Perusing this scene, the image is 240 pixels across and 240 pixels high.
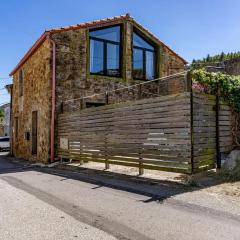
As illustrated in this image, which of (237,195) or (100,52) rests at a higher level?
(100,52)

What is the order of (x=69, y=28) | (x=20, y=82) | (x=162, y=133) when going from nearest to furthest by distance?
1. (x=162, y=133)
2. (x=69, y=28)
3. (x=20, y=82)

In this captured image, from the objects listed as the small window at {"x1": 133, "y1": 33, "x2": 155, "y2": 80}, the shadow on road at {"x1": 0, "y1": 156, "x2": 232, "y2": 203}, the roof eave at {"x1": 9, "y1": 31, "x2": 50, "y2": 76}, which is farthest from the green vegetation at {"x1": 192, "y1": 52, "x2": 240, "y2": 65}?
the shadow on road at {"x1": 0, "y1": 156, "x2": 232, "y2": 203}

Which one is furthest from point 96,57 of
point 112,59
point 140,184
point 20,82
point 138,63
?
point 140,184

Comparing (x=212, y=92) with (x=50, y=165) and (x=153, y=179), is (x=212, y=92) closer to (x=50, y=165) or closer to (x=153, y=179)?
(x=153, y=179)

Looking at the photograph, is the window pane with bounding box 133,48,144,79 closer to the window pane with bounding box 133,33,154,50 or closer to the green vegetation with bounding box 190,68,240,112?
the window pane with bounding box 133,33,154,50

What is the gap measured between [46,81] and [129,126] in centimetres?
662

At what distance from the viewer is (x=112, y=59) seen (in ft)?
58.4

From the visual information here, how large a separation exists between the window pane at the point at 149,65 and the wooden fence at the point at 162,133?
7.12 m

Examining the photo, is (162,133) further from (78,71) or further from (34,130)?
(34,130)

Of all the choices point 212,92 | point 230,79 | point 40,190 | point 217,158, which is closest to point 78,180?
point 40,190

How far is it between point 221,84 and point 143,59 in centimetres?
934

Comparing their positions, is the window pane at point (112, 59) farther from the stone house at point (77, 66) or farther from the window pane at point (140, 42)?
the window pane at point (140, 42)

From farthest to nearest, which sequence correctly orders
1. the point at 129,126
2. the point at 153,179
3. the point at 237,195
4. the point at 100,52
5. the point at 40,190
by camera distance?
the point at 100,52 → the point at 129,126 → the point at 153,179 → the point at 40,190 → the point at 237,195

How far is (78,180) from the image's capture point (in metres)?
10.0
